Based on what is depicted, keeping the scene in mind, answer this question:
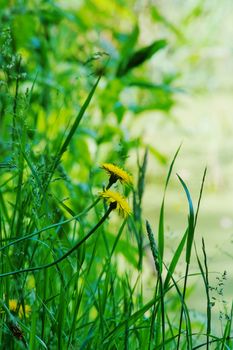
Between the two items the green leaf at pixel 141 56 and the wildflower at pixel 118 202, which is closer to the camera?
the wildflower at pixel 118 202

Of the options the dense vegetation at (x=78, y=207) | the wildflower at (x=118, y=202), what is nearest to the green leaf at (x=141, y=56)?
the dense vegetation at (x=78, y=207)

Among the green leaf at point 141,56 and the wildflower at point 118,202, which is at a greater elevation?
the green leaf at point 141,56

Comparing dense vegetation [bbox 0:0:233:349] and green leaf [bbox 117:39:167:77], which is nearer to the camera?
dense vegetation [bbox 0:0:233:349]

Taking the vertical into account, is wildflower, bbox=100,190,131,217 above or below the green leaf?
below

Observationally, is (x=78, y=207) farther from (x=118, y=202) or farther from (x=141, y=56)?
(x=118, y=202)

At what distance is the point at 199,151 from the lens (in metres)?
4.75

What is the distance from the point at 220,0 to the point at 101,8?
107cm

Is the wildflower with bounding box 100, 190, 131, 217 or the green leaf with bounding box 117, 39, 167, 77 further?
the green leaf with bounding box 117, 39, 167, 77

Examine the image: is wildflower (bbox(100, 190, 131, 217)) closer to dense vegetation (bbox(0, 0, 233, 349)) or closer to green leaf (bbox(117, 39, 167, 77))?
dense vegetation (bbox(0, 0, 233, 349))

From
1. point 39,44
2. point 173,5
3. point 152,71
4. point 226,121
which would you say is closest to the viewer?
point 39,44

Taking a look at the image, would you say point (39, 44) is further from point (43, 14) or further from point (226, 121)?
point (226, 121)

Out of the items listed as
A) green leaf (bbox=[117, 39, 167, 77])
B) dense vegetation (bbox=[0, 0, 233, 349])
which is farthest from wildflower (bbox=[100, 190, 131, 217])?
green leaf (bbox=[117, 39, 167, 77])

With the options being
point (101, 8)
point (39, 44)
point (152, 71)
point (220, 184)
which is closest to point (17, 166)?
point (39, 44)

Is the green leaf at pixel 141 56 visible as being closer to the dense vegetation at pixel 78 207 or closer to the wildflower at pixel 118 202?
the dense vegetation at pixel 78 207
